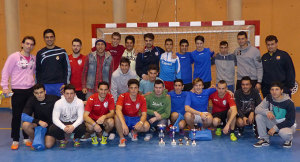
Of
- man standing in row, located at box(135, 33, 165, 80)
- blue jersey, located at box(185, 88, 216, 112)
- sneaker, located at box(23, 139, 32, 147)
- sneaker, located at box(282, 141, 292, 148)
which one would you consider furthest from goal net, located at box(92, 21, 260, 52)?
sneaker, located at box(23, 139, 32, 147)

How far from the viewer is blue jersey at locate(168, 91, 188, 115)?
21.1 ft

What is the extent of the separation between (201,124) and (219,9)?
15.4 feet

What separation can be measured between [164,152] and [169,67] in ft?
7.28

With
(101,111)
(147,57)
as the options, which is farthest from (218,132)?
(101,111)

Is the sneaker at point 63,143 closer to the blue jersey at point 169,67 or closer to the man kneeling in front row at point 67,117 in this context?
the man kneeling in front row at point 67,117

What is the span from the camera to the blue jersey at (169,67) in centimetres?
668

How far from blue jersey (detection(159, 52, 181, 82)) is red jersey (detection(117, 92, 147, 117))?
106 cm

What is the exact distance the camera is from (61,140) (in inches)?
227

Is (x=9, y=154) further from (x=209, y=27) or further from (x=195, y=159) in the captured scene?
(x=209, y=27)

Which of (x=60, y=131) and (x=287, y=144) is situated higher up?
(x=60, y=131)

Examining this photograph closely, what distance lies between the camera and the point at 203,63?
687cm

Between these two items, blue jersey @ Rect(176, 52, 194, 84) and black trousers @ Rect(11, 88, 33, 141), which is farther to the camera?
blue jersey @ Rect(176, 52, 194, 84)

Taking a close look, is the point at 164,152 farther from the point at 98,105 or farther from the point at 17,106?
the point at 17,106

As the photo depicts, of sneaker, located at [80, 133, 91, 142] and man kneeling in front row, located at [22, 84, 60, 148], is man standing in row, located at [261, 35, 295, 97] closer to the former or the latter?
sneaker, located at [80, 133, 91, 142]
